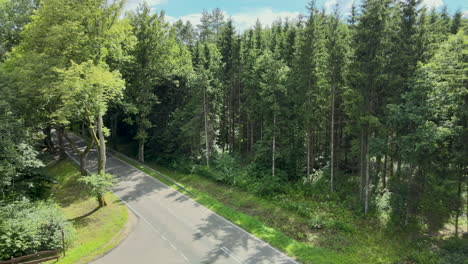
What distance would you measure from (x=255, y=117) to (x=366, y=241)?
17633 mm

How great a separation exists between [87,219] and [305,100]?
19757mm

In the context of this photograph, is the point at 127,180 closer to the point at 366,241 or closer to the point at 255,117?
the point at 255,117

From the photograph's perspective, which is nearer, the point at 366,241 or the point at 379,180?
the point at 366,241

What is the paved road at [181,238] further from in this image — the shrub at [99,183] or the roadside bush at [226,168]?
the roadside bush at [226,168]

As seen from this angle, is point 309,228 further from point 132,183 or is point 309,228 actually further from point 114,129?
point 114,129

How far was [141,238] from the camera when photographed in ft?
57.4

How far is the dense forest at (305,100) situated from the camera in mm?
17266

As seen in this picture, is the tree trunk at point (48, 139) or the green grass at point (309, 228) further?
the tree trunk at point (48, 139)

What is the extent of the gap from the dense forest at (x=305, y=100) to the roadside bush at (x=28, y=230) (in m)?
2.72

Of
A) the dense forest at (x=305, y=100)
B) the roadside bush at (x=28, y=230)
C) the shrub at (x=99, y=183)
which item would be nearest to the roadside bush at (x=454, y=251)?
the dense forest at (x=305, y=100)

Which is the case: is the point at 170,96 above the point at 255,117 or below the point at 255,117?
above

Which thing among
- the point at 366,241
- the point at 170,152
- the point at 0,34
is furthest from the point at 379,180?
the point at 0,34

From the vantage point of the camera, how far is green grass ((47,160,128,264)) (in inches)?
630

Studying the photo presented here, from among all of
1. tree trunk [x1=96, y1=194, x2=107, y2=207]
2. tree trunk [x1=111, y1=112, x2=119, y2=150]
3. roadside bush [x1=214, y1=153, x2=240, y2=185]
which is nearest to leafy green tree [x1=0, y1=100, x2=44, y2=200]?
tree trunk [x1=96, y1=194, x2=107, y2=207]
